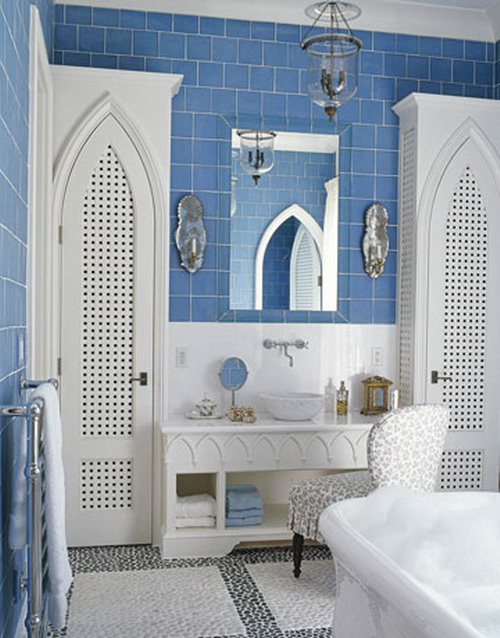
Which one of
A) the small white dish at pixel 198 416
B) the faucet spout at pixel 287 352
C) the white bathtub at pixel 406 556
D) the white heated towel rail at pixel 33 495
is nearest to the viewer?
the white bathtub at pixel 406 556

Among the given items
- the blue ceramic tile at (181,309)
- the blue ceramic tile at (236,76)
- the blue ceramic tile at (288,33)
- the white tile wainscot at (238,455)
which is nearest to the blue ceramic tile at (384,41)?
the blue ceramic tile at (288,33)

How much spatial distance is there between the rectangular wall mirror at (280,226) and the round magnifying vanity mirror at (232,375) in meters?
0.25

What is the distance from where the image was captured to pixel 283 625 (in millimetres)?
3117

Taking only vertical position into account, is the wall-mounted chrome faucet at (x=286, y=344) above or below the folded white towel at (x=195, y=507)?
above

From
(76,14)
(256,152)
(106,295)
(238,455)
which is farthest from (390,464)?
(76,14)

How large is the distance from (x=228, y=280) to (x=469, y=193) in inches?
57.9

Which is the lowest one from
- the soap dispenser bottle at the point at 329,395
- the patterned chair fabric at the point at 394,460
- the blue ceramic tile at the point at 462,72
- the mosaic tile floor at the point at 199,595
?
the mosaic tile floor at the point at 199,595

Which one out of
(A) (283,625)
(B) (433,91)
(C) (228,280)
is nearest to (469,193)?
(B) (433,91)

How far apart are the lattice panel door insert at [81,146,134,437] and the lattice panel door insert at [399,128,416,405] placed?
5.20 feet

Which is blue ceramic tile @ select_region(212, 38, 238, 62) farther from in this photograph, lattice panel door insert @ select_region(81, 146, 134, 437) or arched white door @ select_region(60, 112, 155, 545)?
lattice panel door insert @ select_region(81, 146, 134, 437)

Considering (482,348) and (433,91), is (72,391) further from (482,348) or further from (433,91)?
(433,91)

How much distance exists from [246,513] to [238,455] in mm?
316

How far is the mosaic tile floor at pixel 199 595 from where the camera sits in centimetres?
308

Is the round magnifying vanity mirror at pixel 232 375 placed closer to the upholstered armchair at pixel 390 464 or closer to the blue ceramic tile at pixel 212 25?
the upholstered armchair at pixel 390 464
